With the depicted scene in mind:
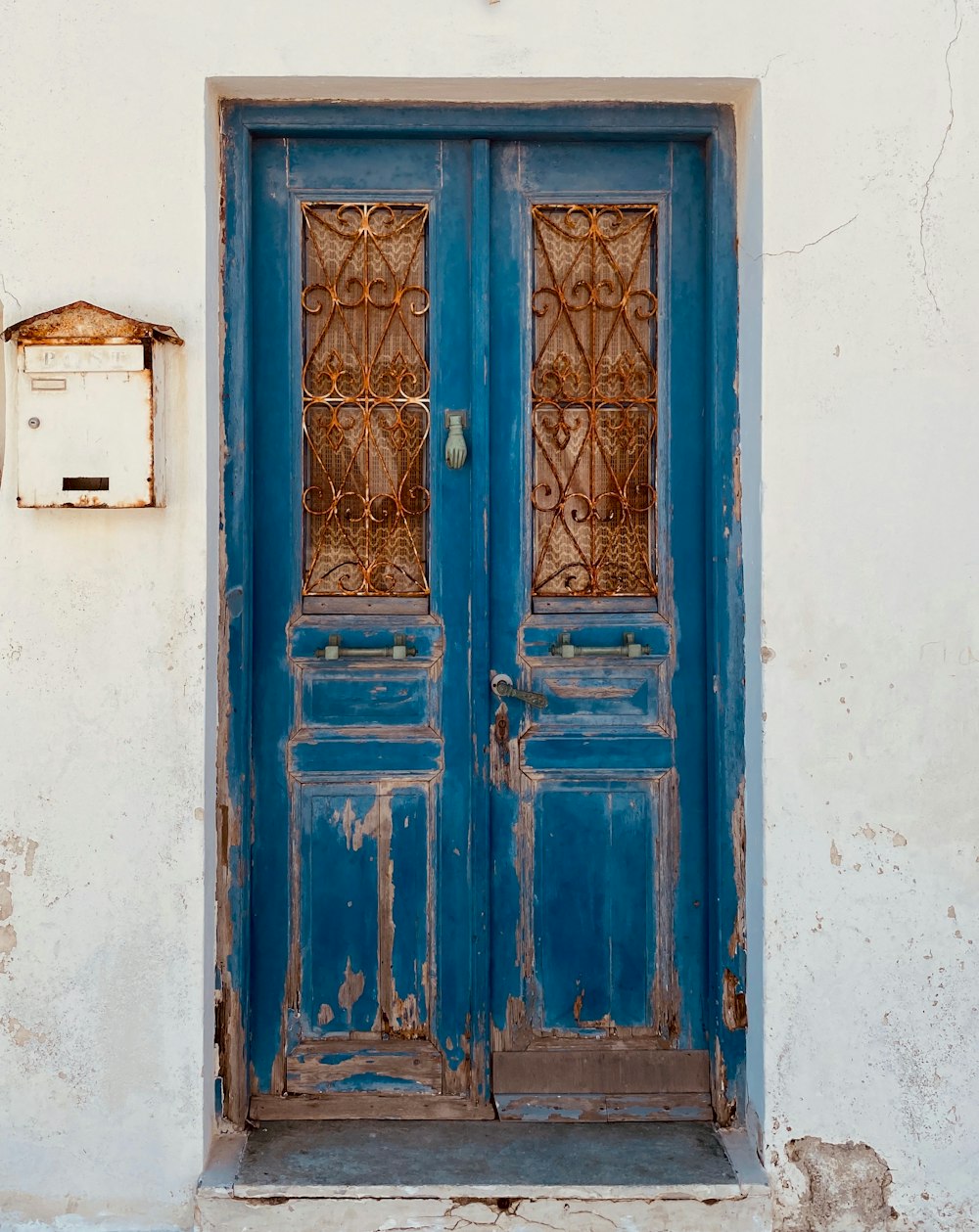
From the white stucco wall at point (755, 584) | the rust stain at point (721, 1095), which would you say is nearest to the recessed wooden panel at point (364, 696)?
the white stucco wall at point (755, 584)

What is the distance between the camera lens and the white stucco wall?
2.67m

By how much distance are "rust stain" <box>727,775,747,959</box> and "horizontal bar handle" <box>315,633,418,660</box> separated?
2.96 ft

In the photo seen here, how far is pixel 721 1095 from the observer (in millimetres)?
2967

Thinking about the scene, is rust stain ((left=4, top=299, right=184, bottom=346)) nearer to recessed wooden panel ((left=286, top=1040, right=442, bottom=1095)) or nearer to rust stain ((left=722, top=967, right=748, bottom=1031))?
recessed wooden panel ((left=286, top=1040, right=442, bottom=1095))

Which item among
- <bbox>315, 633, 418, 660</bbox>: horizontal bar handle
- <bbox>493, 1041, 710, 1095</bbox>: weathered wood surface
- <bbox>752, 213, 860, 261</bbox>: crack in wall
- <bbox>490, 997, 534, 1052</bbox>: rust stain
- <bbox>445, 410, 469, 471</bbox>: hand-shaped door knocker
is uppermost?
<bbox>752, 213, 860, 261</bbox>: crack in wall

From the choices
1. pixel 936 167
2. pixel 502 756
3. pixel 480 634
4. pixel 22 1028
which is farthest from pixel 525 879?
pixel 936 167

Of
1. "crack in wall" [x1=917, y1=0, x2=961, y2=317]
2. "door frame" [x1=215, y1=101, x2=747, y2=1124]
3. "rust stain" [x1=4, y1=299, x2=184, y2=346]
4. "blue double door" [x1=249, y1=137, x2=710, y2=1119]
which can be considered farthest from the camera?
"blue double door" [x1=249, y1=137, x2=710, y2=1119]

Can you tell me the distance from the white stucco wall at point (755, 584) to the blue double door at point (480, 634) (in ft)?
0.81

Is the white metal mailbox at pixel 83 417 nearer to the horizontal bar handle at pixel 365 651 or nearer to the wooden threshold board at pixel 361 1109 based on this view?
the horizontal bar handle at pixel 365 651

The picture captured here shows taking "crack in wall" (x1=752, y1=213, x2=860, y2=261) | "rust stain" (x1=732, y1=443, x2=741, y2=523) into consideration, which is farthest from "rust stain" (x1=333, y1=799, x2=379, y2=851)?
"crack in wall" (x1=752, y1=213, x2=860, y2=261)

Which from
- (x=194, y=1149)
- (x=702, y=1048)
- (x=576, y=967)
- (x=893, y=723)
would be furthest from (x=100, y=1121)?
(x=893, y=723)

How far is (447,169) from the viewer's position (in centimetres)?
294

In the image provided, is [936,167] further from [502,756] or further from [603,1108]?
[603,1108]

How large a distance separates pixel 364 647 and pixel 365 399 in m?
0.64
